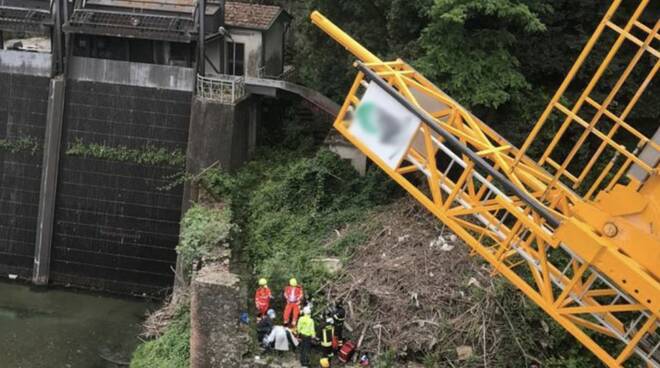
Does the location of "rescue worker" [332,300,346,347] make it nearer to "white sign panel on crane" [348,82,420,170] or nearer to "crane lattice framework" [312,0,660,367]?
"crane lattice framework" [312,0,660,367]

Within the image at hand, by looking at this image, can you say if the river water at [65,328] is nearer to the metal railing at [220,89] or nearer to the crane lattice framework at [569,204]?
the metal railing at [220,89]

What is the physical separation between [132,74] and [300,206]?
280 inches

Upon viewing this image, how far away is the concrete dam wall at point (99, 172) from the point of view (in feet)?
61.2

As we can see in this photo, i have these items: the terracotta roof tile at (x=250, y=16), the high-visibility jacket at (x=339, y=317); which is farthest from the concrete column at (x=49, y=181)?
the high-visibility jacket at (x=339, y=317)

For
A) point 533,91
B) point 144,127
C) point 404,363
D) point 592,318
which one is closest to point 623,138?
point 533,91

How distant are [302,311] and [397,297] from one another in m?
1.92

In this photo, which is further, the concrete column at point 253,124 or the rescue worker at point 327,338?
the concrete column at point 253,124

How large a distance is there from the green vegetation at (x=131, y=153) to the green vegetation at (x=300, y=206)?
2.00 meters

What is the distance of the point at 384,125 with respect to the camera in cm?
924

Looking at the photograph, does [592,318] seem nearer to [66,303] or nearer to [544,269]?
[544,269]

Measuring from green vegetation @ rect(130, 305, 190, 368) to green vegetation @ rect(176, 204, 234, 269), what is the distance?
130 cm

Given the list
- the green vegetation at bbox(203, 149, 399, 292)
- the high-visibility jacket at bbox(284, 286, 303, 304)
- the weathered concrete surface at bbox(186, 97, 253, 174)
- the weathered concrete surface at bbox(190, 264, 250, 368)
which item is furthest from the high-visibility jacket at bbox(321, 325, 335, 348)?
the weathered concrete surface at bbox(186, 97, 253, 174)

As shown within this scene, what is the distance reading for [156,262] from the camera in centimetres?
1920

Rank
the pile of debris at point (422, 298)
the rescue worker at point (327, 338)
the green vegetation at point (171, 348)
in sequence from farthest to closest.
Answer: the green vegetation at point (171, 348) → the pile of debris at point (422, 298) → the rescue worker at point (327, 338)
